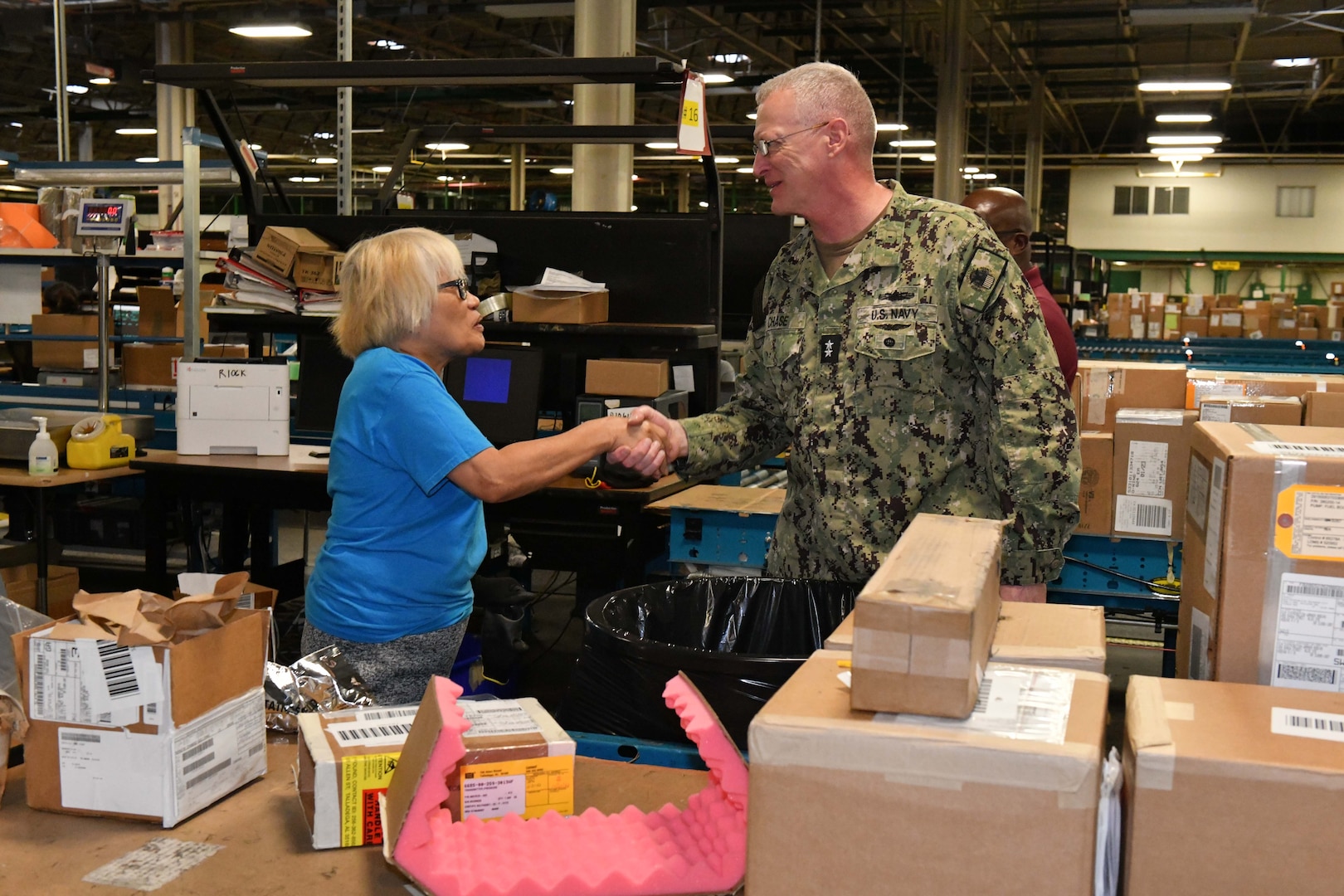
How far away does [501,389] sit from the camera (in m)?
4.27

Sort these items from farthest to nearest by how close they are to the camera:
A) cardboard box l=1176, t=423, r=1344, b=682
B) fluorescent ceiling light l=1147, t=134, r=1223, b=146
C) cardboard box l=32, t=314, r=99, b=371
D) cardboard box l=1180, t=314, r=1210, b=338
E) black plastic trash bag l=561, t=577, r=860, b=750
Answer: fluorescent ceiling light l=1147, t=134, r=1223, b=146, cardboard box l=1180, t=314, r=1210, b=338, cardboard box l=32, t=314, r=99, b=371, black plastic trash bag l=561, t=577, r=860, b=750, cardboard box l=1176, t=423, r=1344, b=682

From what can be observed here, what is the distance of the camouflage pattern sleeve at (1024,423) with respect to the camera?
193cm

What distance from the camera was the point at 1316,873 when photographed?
0.92 m

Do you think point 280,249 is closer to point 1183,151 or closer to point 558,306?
point 558,306

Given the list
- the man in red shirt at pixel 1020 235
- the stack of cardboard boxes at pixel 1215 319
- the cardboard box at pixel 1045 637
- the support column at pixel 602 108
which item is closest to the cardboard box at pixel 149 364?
the support column at pixel 602 108

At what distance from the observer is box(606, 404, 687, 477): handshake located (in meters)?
2.18

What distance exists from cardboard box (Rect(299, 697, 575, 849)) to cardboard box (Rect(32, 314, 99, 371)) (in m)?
5.91

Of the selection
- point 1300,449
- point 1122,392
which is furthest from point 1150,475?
point 1300,449

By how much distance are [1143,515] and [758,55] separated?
456 inches

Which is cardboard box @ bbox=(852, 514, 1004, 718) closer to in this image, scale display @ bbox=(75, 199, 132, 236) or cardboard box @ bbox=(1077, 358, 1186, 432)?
cardboard box @ bbox=(1077, 358, 1186, 432)

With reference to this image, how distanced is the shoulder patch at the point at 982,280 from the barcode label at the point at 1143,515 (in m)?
2.09

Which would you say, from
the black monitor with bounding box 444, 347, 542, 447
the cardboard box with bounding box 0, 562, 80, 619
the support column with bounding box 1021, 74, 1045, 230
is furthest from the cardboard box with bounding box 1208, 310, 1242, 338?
the cardboard box with bounding box 0, 562, 80, 619

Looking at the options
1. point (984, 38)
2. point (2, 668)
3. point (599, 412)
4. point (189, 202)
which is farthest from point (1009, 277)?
point (984, 38)

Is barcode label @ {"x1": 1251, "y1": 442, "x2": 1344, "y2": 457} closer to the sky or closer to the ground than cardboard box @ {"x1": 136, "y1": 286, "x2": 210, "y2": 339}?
closer to the ground
